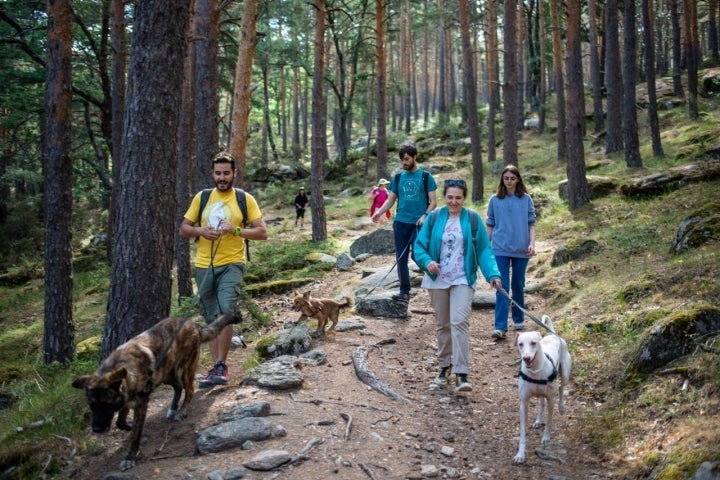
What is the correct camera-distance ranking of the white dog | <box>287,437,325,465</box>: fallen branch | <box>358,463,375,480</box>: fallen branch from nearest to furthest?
1. <box>358,463,375,480</box>: fallen branch
2. <box>287,437,325,465</box>: fallen branch
3. the white dog

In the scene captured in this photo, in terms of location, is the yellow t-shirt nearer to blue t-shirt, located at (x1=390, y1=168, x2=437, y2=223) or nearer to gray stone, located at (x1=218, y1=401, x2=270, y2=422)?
gray stone, located at (x1=218, y1=401, x2=270, y2=422)

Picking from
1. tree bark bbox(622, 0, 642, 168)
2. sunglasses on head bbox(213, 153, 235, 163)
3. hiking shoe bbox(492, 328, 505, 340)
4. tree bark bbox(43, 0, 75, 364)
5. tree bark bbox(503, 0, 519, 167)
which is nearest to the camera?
sunglasses on head bbox(213, 153, 235, 163)

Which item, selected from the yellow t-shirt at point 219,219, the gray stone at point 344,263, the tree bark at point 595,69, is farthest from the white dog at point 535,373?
the tree bark at point 595,69

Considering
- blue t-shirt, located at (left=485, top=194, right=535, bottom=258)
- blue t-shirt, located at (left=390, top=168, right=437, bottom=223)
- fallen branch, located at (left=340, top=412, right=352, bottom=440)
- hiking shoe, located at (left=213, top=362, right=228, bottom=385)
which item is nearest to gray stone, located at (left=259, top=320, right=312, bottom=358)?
hiking shoe, located at (left=213, top=362, right=228, bottom=385)

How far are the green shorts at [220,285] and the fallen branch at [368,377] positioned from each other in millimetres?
1644

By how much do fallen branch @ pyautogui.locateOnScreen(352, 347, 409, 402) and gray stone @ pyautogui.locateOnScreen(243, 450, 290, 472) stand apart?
5.96 feet

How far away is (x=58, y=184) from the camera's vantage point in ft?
35.0

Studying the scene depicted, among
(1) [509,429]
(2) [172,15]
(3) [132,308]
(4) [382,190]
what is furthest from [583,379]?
(4) [382,190]

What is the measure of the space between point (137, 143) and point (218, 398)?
8.97ft

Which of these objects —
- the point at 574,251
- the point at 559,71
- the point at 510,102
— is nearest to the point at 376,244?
the point at 574,251

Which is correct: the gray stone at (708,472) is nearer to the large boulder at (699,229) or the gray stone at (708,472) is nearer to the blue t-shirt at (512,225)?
the blue t-shirt at (512,225)

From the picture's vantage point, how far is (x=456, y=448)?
504cm

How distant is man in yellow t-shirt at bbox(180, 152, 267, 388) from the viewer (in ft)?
19.3

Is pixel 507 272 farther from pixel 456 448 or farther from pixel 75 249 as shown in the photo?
pixel 75 249
